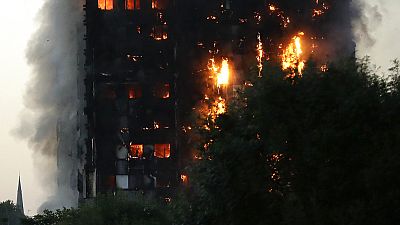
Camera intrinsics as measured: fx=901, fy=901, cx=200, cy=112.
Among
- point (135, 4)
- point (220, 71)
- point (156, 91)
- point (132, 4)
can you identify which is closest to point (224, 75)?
point (220, 71)

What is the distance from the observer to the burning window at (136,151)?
139125 millimetres

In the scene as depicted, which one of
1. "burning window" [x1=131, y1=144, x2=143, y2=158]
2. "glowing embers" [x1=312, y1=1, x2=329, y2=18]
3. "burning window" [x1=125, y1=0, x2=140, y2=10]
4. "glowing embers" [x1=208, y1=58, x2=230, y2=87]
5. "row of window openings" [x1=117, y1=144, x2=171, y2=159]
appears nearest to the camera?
"row of window openings" [x1=117, y1=144, x2=171, y2=159]

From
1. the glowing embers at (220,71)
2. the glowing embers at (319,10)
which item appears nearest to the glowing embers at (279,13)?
the glowing embers at (319,10)

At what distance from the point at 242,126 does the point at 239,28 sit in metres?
97.4

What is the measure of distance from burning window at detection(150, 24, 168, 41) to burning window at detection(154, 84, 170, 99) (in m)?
7.31

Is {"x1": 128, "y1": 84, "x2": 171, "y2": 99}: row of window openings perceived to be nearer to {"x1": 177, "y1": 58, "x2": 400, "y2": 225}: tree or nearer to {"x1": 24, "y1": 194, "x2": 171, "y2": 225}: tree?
{"x1": 24, "y1": 194, "x2": 171, "y2": 225}: tree

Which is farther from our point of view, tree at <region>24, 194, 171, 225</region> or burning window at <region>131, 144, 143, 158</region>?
burning window at <region>131, 144, 143, 158</region>

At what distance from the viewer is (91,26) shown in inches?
5595

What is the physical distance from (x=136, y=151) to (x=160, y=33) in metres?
18.7

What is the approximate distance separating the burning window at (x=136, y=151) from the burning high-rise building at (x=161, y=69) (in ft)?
0.51

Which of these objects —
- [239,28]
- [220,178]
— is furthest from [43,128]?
[220,178]

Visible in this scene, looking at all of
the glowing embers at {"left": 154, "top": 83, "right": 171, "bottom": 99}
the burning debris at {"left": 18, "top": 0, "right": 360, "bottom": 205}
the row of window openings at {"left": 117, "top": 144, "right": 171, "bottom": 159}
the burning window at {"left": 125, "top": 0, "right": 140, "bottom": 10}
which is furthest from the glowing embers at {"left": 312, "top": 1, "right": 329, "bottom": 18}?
the row of window openings at {"left": 117, "top": 144, "right": 171, "bottom": 159}

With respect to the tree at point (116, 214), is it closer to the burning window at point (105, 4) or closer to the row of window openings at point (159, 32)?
the row of window openings at point (159, 32)

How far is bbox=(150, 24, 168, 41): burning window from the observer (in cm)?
14000
